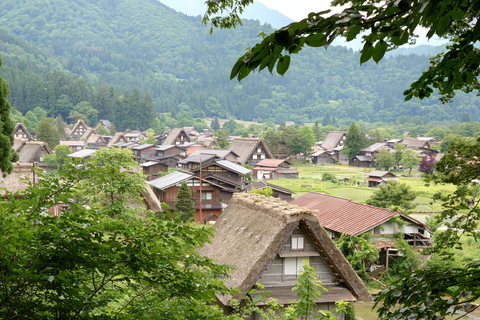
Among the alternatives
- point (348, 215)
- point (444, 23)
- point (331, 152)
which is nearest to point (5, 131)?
point (444, 23)

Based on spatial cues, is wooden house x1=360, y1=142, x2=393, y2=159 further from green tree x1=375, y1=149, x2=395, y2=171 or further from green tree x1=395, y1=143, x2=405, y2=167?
green tree x1=375, y1=149, x2=395, y2=171

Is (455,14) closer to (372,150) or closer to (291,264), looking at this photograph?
(291,264)

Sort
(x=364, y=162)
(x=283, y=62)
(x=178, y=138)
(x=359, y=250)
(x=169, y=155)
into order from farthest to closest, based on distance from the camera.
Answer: (x=178, y=138) → (x=364, y=162) → (x=169, y=155) → (x=359, y=250) → (x=283, y=62)

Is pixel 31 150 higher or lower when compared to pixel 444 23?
higher

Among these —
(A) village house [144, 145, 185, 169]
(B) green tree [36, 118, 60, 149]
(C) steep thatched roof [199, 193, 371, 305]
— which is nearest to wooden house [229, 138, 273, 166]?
(A) village house [144, 145, 185, 169]

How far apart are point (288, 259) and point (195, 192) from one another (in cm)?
1579

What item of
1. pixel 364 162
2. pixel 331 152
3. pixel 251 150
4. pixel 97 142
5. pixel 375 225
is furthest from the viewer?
pixel 97 142

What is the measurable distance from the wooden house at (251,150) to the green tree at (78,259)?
139 feet

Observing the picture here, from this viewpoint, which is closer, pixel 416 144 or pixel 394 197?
pixel 394 197

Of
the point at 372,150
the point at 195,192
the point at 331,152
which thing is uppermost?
the point at 331,152

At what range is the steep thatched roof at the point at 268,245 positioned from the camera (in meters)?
9.19

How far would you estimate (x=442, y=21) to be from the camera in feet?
5.29

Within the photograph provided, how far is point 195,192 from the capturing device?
25078 millimetres

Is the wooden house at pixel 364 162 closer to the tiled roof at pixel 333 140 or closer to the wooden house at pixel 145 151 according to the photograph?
the tiled roof at pixel 333 140
